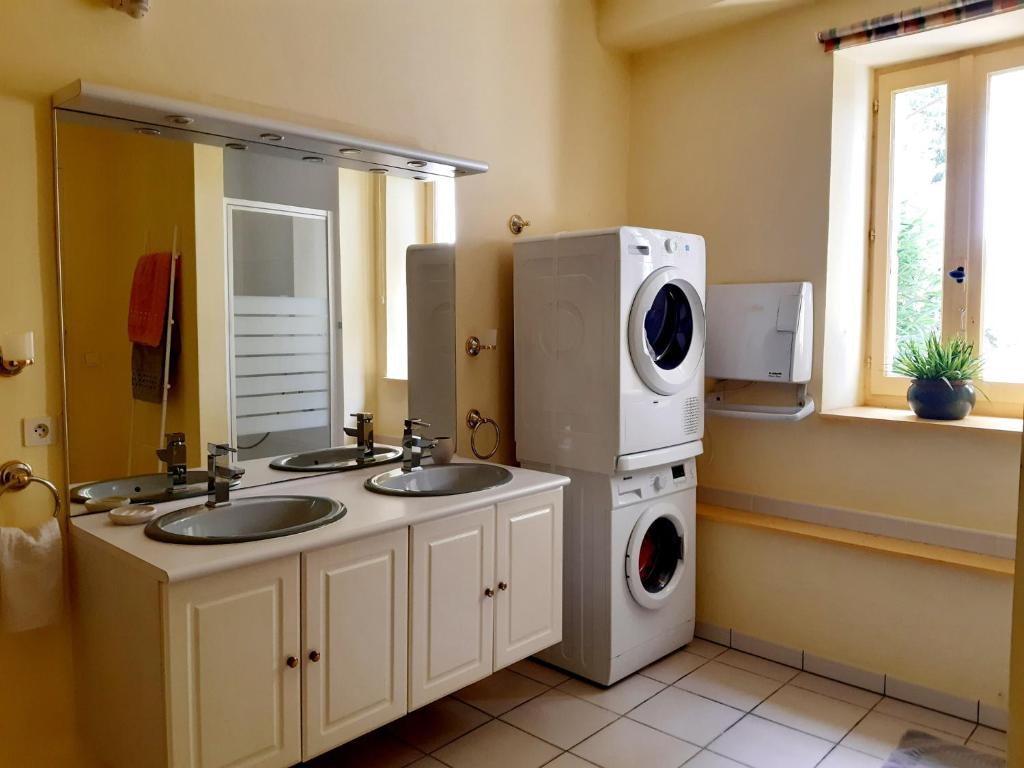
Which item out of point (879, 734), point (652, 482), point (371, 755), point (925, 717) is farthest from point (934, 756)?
point (371, 755)

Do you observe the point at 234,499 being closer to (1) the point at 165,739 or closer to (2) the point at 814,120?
(1) the point at 165,739

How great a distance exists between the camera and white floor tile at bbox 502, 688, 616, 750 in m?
2.63

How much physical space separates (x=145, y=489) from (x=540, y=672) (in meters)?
1.69

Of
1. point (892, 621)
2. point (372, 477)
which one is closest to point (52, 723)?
point (372, 477)

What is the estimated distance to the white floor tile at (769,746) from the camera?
2471 millimetres

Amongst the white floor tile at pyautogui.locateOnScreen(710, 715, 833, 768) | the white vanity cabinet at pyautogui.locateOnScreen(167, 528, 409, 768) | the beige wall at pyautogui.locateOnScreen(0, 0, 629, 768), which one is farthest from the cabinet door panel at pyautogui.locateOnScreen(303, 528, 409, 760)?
the white floor tile at pyautogui.locateOnScreen(710, 715, 833, 768)

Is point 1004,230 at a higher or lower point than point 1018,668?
higher

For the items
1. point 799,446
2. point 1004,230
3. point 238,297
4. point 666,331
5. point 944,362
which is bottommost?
point 799,446

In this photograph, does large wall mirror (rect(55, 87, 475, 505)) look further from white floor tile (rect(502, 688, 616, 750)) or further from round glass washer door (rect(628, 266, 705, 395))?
white floor tile (rect(502, 688, 616, 750))

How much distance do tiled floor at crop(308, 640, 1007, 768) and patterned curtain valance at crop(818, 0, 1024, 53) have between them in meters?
2.46

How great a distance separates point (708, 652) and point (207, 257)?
8.18ft

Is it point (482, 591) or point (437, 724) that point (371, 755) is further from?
point (482, 591)

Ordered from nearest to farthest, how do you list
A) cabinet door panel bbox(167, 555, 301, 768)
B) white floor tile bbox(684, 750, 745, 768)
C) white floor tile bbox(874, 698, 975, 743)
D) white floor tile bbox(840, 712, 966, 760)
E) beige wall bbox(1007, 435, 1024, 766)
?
beige wall bbox(1007, 435, 1024, 766), cabinet door panel bbox(167, 555, 301, 768), white floor tile bbox(684, 750, 745, 768), white floor tile bbox(840, 712, 966, 760), white floor tile bbox(874, 698, 975, 743)

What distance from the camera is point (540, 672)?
3.11 meters
